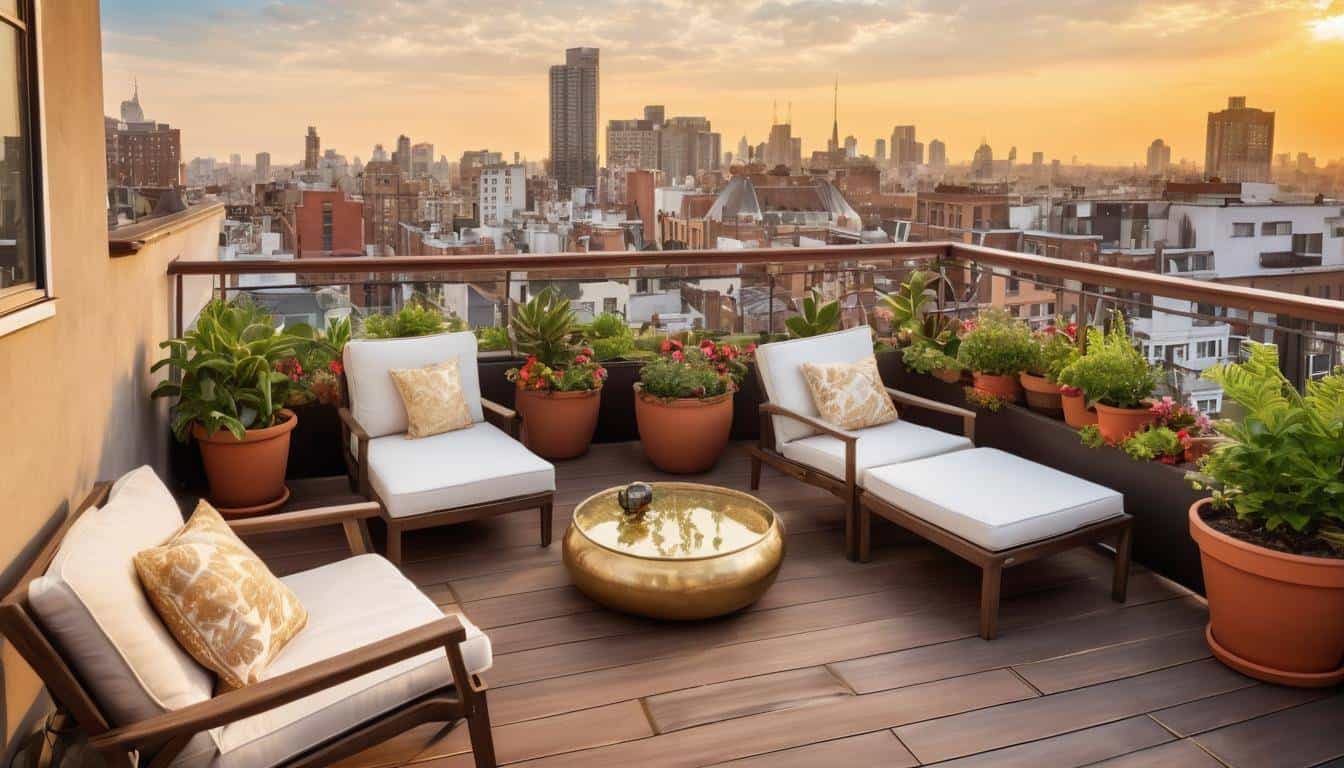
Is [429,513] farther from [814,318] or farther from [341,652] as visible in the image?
[814,318]

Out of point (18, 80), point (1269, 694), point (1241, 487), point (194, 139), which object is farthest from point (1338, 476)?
point (194, 139)

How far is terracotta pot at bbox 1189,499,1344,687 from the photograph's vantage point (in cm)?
306

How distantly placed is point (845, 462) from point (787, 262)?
1.96 meters

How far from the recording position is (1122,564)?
3760 mm

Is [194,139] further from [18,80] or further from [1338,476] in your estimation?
[1338,476]

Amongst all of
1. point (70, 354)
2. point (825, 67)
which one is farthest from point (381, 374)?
point (825, 67)

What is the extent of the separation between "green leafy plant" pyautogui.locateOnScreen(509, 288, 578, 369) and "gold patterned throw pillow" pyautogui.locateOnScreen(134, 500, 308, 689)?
3.27 m

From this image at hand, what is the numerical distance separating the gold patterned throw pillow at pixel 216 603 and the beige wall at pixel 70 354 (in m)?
0.36

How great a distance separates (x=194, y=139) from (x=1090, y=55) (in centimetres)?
1298

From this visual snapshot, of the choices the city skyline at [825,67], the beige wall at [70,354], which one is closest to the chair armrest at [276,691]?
the beige wall at [70,354]

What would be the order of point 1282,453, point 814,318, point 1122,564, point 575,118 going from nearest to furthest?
point 1282,453 → point 1122,564 → point 814,318 → point 575,118

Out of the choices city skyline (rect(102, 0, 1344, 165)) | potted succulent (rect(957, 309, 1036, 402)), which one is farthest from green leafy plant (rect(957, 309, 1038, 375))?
city skyline (rect(102, 0, 1344, 165))

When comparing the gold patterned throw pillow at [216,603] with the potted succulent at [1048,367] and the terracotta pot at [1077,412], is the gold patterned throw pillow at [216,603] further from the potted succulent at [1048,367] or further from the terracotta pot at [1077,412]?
the potted succulent at [1048,367]

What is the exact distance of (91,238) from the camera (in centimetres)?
338
